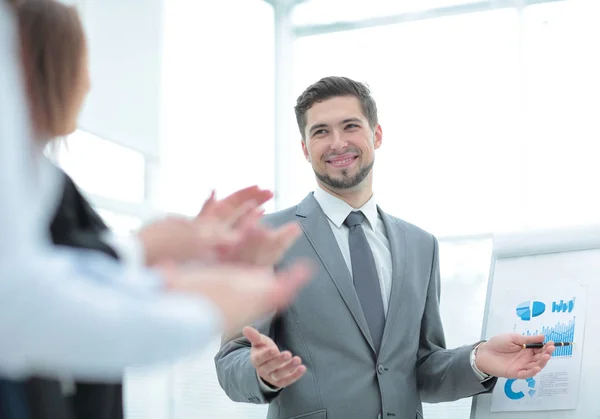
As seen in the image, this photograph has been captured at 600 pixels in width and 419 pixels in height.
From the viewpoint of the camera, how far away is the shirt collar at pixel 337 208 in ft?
8.75

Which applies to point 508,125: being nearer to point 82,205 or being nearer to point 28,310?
point 82,205

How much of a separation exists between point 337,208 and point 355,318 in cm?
44

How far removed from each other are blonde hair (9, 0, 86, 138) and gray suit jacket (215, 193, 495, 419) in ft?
4.86

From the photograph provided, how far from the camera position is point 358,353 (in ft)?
7.85

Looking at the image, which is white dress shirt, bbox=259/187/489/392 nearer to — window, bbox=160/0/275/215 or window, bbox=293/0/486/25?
window, bbox=160/0/275/215

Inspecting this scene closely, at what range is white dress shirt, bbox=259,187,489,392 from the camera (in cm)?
260

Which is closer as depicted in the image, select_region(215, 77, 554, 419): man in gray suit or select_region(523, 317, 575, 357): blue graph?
select_region(215, 77, 554, 419): man in gray suit

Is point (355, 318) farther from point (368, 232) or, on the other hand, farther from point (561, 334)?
point (561, 334)

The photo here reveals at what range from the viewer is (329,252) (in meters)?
2.55

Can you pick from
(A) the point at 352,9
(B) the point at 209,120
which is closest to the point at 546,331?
(B) the point at 209,120

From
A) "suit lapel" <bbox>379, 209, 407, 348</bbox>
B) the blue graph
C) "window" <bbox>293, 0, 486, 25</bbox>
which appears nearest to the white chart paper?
the blue graph

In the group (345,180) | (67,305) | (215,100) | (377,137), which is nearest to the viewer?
(67,305)

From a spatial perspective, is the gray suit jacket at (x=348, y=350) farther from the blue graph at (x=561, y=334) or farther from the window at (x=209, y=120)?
the window at (x=209, y=120)

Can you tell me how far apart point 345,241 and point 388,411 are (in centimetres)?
60
